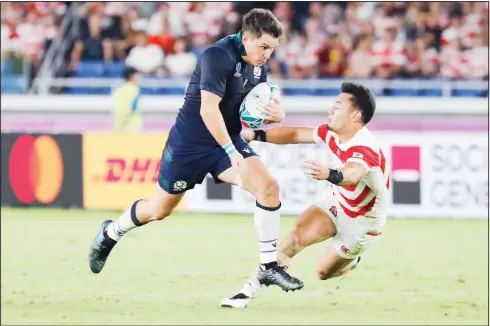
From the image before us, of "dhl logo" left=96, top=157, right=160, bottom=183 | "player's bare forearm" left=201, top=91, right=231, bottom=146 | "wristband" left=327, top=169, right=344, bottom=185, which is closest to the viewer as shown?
"wristband" left=327, top=169, right=344, bottom=185

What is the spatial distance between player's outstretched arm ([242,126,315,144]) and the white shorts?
0.48 meters

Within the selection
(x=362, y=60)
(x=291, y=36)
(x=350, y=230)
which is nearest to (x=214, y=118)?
(x=350, y=230)

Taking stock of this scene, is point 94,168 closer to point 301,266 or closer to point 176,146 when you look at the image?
point 301,266

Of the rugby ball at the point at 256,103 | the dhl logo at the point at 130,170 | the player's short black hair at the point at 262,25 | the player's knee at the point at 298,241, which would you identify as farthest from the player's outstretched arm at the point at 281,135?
the dhl logo at the point at 130,170

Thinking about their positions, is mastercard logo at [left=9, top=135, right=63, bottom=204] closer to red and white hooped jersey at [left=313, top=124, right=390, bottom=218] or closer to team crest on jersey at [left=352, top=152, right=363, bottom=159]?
red and white hooped jersey at [left=313, top=124, right=390, bottom=218]

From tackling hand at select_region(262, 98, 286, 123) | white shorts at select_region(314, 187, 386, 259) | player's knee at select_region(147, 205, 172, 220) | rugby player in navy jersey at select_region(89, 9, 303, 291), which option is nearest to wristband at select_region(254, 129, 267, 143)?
rugby player in navy jersey at select_region(89, 9, 303, 291)

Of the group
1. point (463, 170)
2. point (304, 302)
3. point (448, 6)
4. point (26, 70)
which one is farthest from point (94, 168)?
point (304, 302)

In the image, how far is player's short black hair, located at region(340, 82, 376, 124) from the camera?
7707mm

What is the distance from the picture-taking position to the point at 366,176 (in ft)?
25.5

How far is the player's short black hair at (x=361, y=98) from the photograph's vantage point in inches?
303

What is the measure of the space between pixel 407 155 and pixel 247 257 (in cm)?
399

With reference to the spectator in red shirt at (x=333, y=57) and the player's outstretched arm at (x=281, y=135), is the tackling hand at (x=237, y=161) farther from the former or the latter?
the spectator in red shirt at (x=333, y=57)

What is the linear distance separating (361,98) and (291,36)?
1040 cm

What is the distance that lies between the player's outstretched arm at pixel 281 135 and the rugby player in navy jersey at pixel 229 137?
103 mm
